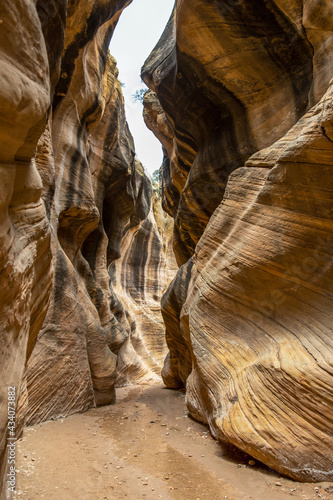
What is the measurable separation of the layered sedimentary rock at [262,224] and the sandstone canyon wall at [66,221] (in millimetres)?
2546

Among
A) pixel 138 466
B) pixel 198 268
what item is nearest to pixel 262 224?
pixel 198 268

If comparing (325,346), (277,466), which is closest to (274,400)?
(277,466)

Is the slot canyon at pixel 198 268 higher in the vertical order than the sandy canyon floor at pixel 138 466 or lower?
higher

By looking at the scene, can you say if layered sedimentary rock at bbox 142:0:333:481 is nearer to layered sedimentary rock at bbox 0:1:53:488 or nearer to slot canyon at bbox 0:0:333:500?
slot canyon at bbox 0:0:333:500

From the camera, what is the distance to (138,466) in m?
4.07

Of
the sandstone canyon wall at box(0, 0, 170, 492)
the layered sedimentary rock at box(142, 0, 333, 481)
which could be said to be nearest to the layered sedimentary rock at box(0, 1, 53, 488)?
the sandstone canyon wall at box(0, 0, 170, 492)

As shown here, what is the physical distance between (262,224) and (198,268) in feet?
6.83

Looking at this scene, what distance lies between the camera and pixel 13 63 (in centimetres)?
227

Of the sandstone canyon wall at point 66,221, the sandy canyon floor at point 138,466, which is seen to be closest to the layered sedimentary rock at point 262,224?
the sandy canyon floor at point 138,466

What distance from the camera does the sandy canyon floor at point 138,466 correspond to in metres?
3.21

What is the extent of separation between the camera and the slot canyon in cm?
283

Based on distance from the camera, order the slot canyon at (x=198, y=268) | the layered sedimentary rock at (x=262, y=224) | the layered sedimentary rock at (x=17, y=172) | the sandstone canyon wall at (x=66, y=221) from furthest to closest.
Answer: the layered sedimentary rock at (x=262, y=224), the slot canyon at (x=198, y=268), the sandstone canyon wall at (x=66, y=221), the layered sedimentary rock at (x=17, y=172)

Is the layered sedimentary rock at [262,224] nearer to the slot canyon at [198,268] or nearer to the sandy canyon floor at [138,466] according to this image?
the slot canyon at [198,268]

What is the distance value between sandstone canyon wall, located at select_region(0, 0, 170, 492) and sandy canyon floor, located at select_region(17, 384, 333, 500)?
814 millimetres
